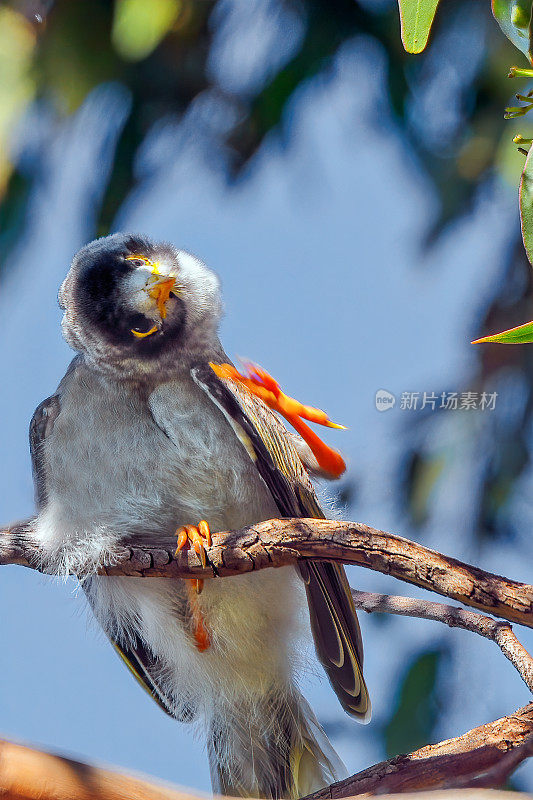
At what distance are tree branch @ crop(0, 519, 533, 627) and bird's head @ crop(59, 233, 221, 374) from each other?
10.3 inches

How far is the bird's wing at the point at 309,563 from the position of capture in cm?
103

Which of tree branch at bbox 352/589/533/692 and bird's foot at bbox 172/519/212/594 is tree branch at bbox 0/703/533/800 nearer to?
tree branch at bbox 352/589/533/692

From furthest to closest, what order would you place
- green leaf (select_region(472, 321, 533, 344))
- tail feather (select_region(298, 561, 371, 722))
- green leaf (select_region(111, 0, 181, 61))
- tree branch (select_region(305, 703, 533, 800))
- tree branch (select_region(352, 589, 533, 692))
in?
green leaf (select_region(111, 0, 181, 61))
tail feather (select_region(298, 561, 371, 722))
tree branch (select_region(352, 589, 533, 692))
tree branch (select_region(305, 703, 533, 800))
green leaf (select_region(472, 321, 533, 344))

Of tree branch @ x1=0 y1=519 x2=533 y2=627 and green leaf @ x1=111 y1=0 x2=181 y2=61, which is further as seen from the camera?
green leaf @ x1=111 y1=0 x2=181 y2=61

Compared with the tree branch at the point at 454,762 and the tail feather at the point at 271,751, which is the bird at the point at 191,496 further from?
the tree branch at the point at 454,762

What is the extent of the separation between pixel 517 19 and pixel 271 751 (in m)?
0.92

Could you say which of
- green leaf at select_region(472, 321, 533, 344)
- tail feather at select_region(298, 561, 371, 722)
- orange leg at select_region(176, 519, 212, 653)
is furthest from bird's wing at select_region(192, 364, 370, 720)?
green leaf at select_region(472, 321, 533, 344)

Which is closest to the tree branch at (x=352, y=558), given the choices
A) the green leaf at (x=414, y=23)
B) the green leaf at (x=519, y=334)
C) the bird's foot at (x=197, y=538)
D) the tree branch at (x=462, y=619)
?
the bird's foot at (x=197, y=538)

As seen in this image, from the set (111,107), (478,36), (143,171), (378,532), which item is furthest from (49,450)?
(478,36)

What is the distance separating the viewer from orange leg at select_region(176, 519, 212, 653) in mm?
910

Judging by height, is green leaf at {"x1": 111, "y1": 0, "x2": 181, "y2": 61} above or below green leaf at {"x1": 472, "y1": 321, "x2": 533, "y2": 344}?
above

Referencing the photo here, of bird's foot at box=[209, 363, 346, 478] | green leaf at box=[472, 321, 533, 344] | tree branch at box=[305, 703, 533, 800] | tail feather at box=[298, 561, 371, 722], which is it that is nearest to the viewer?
green leaf at box=[472, 321, 533, 344]

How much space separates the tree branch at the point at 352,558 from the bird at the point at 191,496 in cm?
9

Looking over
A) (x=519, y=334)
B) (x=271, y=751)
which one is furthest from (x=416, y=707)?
(x=519, y=334)
